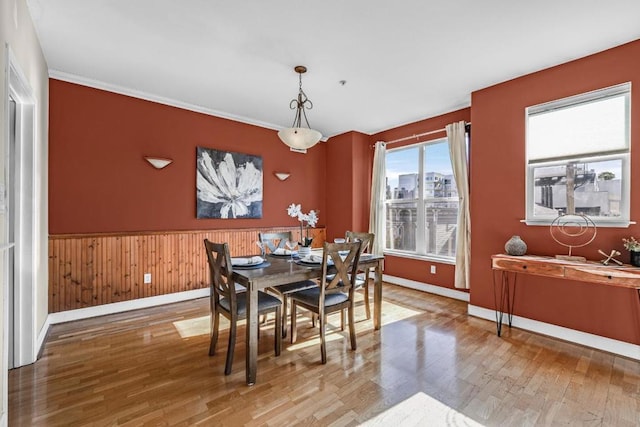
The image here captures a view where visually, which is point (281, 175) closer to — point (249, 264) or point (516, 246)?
point (249, 264)

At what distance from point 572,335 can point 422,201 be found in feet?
7.76

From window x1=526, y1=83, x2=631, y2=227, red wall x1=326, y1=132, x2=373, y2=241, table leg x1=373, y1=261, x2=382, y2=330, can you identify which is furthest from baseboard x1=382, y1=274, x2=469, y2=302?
table leg x1=373, y1=261, x2=382, y2=330

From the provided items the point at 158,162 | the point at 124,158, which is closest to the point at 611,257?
the point at 158,162

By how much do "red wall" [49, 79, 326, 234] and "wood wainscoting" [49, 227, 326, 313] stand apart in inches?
5.1

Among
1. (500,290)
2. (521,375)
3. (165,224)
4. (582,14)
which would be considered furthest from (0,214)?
(500,290)

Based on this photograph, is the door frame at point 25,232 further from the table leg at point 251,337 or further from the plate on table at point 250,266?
the table leg at point 251,337

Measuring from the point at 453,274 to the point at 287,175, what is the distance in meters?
2.98

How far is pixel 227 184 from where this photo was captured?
172 inches

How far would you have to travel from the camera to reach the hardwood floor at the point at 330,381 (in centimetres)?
177

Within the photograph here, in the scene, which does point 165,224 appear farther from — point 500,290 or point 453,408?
point 500,290

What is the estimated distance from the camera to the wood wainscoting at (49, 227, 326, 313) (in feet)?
10.4

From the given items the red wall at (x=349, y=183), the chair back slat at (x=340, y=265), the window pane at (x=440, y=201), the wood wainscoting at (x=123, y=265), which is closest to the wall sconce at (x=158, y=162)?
the wood wainscoting at (x=123, y=265)

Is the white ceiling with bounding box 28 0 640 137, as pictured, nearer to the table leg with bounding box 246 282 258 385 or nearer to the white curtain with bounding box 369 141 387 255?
the white curtain with bounding box 369 141 387 255

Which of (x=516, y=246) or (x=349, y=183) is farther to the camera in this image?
(x=349, y=183)
